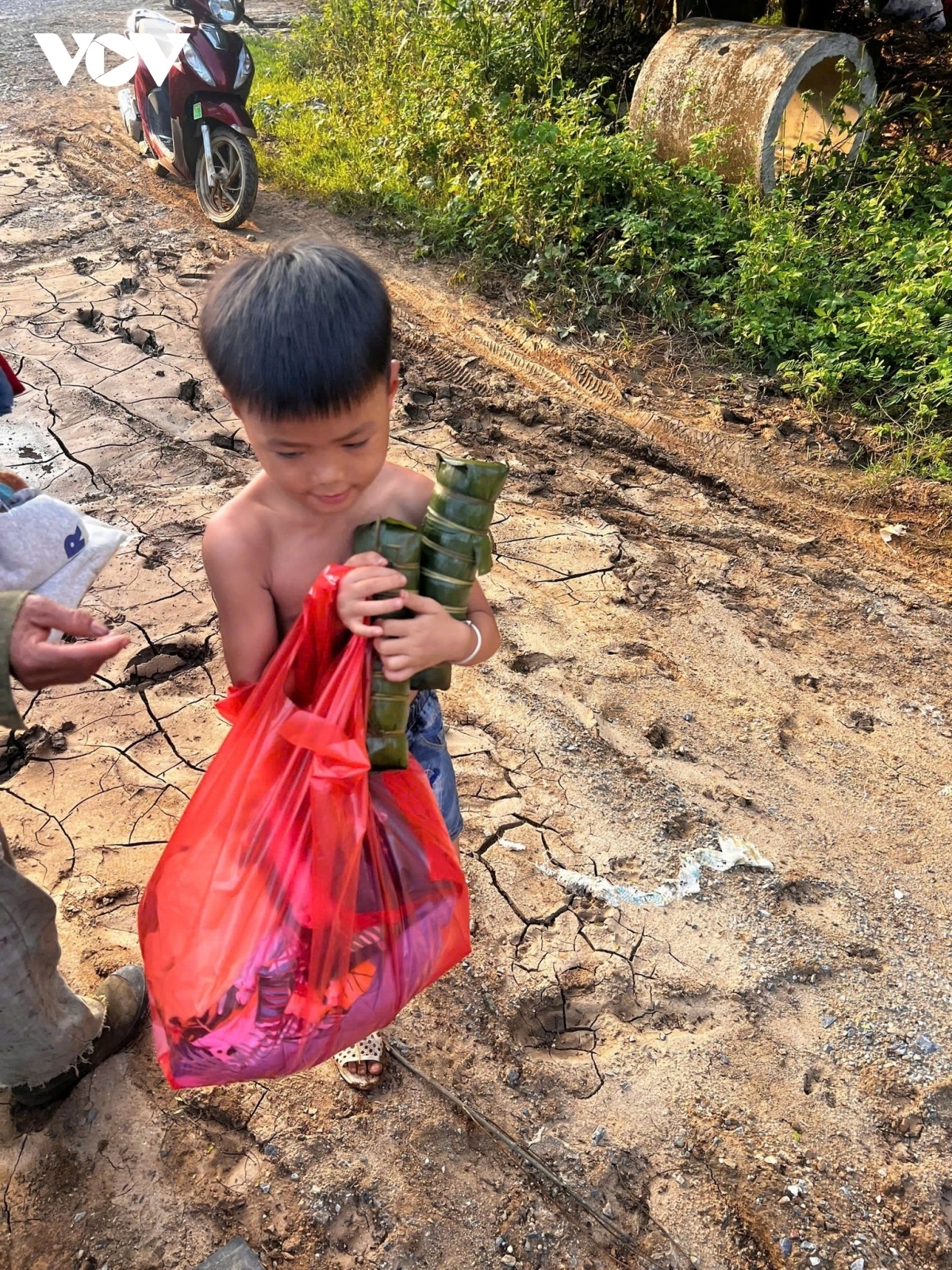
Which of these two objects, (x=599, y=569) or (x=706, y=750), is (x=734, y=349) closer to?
(x=599, y=569)

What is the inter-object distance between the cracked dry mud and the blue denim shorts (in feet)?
1.66

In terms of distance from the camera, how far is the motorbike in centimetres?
527

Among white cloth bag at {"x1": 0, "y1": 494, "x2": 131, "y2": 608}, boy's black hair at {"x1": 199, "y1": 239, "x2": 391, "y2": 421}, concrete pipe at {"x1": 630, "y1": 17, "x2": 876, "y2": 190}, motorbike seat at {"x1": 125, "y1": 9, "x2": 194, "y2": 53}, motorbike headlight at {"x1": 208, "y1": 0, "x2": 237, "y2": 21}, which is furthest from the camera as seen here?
motorbike seat at {"x1": 125, "y1": 9, "x2": 194, "y2": 53}

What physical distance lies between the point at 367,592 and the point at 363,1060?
1.03 m

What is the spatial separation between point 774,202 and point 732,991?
4.14m

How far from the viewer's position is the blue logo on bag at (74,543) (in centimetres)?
123

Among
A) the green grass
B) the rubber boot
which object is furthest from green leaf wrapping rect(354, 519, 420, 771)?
the green grass

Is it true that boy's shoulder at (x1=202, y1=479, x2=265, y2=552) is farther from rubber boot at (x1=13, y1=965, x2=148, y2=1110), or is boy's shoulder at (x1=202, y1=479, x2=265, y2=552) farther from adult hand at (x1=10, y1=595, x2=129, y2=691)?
rubber boot at (x1=13, y1=965, x2=148, y2=1110)

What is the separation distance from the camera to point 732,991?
1.86m

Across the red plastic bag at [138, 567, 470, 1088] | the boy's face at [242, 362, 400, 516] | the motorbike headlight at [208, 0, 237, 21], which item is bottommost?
the red plastic bag at [138, 567, 470, 1088]

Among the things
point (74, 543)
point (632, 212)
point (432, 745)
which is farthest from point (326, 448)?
point (632, 212)

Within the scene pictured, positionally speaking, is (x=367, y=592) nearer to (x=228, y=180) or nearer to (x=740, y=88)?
(x=740, y=88)

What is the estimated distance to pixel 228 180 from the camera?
532 cm

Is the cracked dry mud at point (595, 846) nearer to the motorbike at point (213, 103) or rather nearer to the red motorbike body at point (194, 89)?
the motorbike at point (213, 103)
